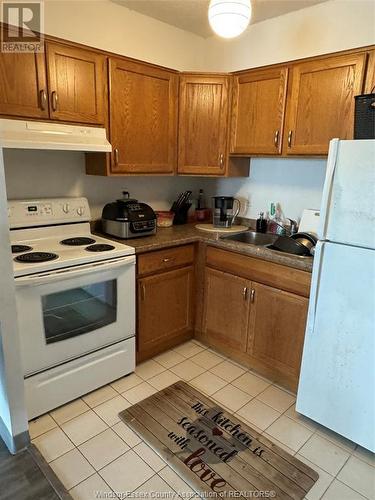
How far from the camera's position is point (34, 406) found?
1896 millimetres

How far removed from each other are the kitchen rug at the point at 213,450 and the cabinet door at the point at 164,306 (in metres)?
0.44

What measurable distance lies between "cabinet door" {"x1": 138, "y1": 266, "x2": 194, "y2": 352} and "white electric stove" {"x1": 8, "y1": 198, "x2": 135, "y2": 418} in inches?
4.8

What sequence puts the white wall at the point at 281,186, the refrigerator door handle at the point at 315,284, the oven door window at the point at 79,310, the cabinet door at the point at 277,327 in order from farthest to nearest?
the white wall at the point at 281,186, the cabinet door at the point at 277,327, the oven door window at the point at 79,310, the refrigerator door handle at the point at 315,284

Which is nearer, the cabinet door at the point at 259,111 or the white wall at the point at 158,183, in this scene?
the white wall at the point at 158,183

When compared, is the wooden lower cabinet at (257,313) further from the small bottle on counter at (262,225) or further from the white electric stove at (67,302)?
the white electric stove at (67,302)

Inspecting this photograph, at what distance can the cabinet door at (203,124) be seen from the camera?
2.62 metres

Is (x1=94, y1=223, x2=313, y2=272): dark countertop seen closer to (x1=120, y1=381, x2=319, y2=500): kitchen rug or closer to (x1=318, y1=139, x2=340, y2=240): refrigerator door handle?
(x1=318, y1=139, x2=340, y2=240): refrigerator door handle

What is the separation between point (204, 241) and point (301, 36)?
1.59m

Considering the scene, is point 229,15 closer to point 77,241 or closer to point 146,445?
point 77,241

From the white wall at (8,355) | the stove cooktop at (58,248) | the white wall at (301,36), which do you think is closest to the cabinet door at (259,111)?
the white wall at (301,36)

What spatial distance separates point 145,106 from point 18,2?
3.03 ft

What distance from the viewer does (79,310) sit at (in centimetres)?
204

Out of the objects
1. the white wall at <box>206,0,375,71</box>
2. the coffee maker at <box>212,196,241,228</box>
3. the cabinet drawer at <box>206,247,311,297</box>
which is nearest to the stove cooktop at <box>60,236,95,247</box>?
the cabinet drawer at <box>206,247,311,297</box>

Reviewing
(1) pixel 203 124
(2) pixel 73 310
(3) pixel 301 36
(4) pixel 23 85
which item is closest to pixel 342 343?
(2) pixel 73 310
